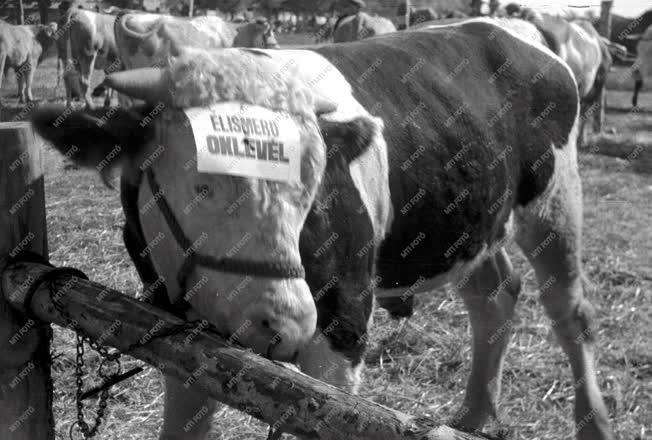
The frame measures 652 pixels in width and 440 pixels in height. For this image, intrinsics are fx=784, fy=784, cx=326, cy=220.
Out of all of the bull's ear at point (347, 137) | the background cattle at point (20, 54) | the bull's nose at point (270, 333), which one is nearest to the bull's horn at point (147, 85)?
the bull's ear at point (347, 137)

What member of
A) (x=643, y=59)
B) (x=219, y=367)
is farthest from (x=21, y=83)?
(x=219, y=367)

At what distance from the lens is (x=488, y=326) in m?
3.77

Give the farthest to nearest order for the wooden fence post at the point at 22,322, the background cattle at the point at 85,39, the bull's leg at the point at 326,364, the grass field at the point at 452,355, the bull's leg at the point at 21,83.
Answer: the background cattle at the point at 85,39 → the bull's leg at the point at 21,83 → the grass field at the point at 452,355 → the bull's leg at the point at 326,364 → the wooden fence post at the point at 22,322

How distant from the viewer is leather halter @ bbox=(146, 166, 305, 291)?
1.80 metres

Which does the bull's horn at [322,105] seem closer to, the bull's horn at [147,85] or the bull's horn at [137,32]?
the bull's horn at [147,85]

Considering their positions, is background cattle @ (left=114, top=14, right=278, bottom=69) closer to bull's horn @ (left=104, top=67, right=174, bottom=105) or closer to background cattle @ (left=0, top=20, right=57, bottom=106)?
bull's horn @ (left=104, top=67, right=174, bottom=105)

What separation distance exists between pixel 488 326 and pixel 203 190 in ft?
7.50

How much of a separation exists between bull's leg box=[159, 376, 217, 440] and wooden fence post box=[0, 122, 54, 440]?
45 centimetres

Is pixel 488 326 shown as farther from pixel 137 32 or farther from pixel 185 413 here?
pixel 137 32

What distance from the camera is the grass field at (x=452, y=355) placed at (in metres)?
3.53

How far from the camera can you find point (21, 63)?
1561cm

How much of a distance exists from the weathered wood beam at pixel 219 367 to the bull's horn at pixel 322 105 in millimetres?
668

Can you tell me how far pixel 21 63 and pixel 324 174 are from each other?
1502 cm

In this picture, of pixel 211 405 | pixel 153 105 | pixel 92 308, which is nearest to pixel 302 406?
pixel 92 308
